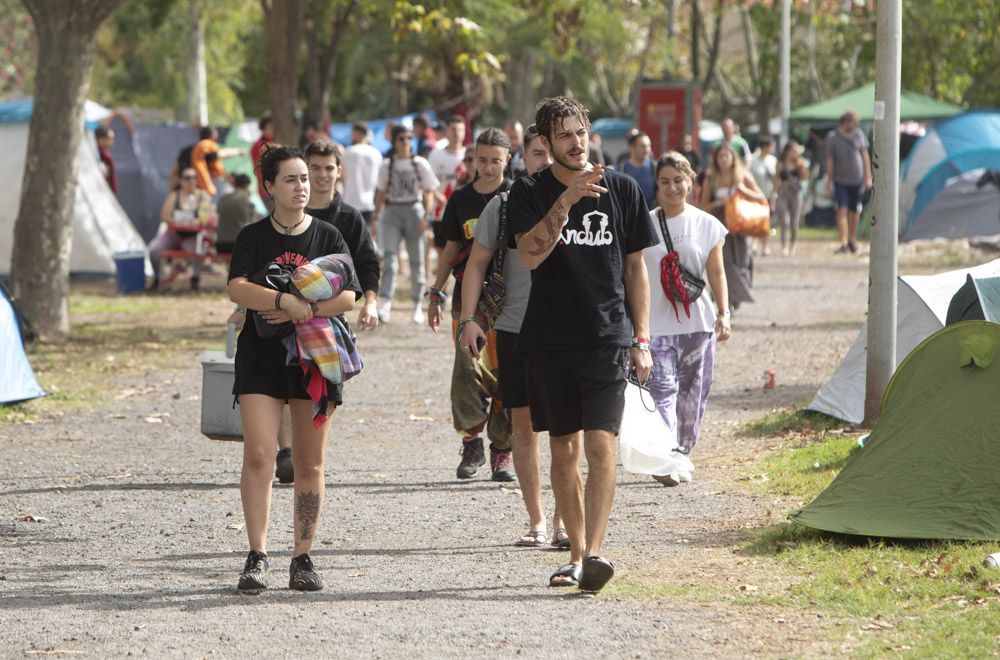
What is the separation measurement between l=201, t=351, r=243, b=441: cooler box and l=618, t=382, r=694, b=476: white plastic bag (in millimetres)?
2351

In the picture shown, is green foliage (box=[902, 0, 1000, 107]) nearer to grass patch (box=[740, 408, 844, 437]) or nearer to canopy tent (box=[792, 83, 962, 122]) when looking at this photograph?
canopy tent (box=[792, 83, 962, 122])

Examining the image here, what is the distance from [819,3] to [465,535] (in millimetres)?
32938

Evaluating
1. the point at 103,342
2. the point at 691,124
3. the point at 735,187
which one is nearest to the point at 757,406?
the point at 735,187

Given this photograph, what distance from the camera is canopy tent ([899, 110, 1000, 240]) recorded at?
24.3m

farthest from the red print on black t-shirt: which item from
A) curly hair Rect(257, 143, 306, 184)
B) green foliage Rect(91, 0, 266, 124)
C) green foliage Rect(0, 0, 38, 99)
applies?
green foliage Rect(0, 0, 38, 99)

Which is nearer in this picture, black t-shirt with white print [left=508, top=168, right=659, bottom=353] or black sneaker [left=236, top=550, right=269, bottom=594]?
black t-shirt with white print [left=508, top=168, right=659, bottom=353]

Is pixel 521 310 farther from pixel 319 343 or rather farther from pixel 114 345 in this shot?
pixel 114 345

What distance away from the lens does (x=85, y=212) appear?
21.1 m

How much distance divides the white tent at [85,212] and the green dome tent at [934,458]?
50.8 ft

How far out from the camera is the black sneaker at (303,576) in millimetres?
6027

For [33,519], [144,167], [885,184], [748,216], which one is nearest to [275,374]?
[33,519]

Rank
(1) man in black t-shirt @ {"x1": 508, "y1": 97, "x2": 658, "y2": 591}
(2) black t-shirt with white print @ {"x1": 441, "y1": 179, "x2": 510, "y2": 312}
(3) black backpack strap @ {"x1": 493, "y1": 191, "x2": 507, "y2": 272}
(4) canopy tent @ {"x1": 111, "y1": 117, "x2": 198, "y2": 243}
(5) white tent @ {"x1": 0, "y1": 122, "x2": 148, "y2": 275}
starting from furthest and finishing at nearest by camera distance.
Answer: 1. (4) canopy tent @ {"x1": 111, "y1": 117, "x2": 198, "y2": 243}
2. (5) white tent @ {"x1": 0, "y1": 122, "x2": 148, "y2": 275}
3. (2) black t-shirt with white print @ {"x1": 441, "y1": 179, "x2": 510, "y2": 312}
4. (3) black backpack strap @ {"x1": 493, "y1": 191, "x2": 507, "y2": 272}
5. (1) man in black t-shirt @ {"x1": 508, "y1": 97, "x2": 658, "y2": 591}

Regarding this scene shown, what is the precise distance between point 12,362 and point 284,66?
9.40 m

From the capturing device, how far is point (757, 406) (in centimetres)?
1088
